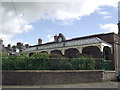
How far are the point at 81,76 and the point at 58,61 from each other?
2536mm

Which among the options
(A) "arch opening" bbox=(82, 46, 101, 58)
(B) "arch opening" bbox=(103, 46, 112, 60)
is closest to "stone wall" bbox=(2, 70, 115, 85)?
(A) "arch opening" bbox=(82, 46, 101, 58)

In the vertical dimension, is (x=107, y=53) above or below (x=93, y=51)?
below

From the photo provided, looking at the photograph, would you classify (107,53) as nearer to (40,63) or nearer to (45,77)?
(40,63)

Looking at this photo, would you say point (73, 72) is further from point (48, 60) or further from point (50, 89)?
point (50, 89)

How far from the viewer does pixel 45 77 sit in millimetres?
15562

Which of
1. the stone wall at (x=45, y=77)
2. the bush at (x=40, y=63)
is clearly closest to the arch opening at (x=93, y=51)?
the bush at (x=40, y=63)

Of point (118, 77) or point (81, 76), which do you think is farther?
point (118, 77)

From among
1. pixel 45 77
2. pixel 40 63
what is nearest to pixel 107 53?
pixel 40 63

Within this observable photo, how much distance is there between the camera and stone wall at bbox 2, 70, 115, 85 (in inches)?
596

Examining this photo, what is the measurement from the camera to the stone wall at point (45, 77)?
15133 mm

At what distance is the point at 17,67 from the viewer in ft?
51.7

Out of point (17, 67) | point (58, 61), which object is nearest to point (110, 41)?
point (58, 61)

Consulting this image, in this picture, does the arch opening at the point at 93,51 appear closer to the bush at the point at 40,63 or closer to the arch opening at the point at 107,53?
the arch opening at the point at 107,53

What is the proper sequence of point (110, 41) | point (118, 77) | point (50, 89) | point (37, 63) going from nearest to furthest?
point (50, 89), point (37, 63), point (118, 77), point (110, 41)
